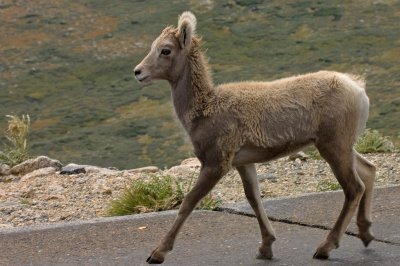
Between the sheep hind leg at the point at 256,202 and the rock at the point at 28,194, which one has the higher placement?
the sheep hind leg at the point at 256,202

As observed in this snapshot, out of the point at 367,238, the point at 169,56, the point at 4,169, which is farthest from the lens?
the point at 4,169

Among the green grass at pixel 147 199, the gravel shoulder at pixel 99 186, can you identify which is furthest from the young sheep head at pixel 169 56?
the gravel shoulder at pixel 99 186

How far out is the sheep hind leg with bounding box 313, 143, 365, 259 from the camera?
7.23m

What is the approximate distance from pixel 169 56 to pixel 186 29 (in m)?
0.23

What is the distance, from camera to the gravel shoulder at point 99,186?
32.4 ft

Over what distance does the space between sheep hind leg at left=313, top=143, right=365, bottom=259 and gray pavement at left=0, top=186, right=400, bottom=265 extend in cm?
11

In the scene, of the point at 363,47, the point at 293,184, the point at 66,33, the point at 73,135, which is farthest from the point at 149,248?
the point at 66,33

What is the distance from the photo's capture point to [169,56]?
25.0 feet

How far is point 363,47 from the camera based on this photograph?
2402 cm

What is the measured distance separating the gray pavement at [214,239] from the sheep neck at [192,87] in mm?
940

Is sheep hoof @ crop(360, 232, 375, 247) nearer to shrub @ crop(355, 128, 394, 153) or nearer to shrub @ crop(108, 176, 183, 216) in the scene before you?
shrub @ crop(108, 176, 183, 216)

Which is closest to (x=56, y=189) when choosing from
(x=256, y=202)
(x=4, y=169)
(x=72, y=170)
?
(x=72, y=170)

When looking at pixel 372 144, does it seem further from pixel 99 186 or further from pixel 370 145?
pixel 99 186

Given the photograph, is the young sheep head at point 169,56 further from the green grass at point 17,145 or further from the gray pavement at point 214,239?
the green grass at point 17,145
